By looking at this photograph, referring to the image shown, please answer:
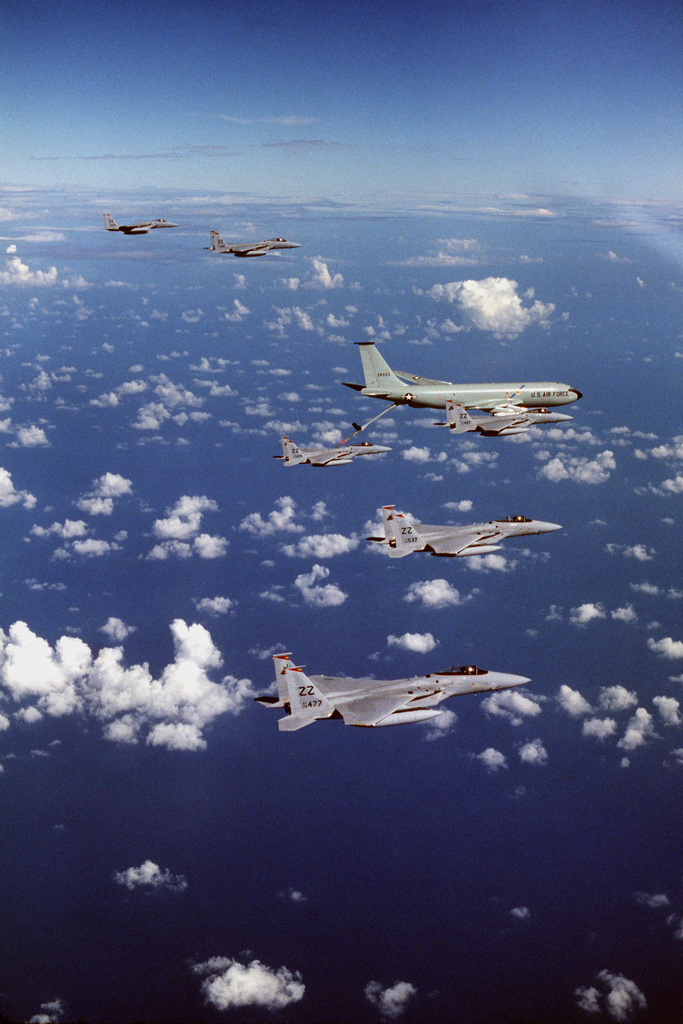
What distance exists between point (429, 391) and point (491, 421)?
21.4ft

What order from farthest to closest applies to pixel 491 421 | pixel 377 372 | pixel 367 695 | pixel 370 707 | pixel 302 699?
pixel 377 372, pixel 491 421, pixel 367 695, pixel 370 707, pixel 302 699

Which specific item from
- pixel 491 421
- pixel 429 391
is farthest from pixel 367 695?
pixel 429 391

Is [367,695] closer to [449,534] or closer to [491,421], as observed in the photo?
[449,534]

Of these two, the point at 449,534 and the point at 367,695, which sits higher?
the point at 449,534

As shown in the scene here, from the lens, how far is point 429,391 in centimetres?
5831

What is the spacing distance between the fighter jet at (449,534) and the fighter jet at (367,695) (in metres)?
8.88

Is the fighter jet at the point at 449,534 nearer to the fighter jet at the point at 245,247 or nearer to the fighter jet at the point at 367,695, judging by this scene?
the fighter jet at the point at 367,695

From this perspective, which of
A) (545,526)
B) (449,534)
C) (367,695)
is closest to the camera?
(367,695)

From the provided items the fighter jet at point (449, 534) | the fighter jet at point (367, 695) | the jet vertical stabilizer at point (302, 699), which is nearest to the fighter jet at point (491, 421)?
the fighter jet at point (449, 534)

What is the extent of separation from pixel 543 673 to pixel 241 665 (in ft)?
121

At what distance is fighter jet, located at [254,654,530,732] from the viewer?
115 ft

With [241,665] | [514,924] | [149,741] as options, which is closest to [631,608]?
[514,924]

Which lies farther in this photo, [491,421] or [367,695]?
[491,421]

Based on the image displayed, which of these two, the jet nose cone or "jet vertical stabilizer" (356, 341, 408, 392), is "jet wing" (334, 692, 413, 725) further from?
"jet vertical stabilizer" (356, 341, 408, 392)
